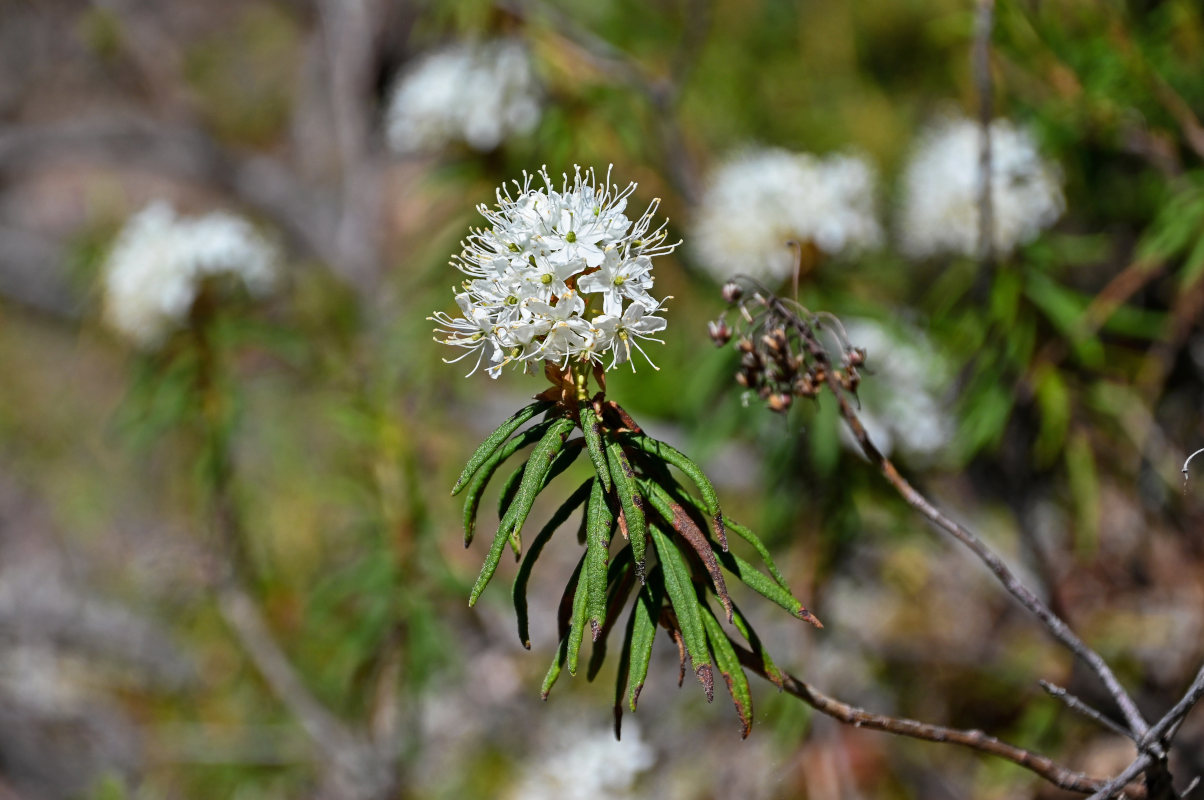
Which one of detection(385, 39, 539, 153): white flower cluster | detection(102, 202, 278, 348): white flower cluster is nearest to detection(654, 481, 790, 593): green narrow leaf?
detection(385, 39, 539, 153): white flower cluster

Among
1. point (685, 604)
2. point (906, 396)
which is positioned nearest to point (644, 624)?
point (685, 604)

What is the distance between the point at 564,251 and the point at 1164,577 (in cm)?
274

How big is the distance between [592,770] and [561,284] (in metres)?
1.86

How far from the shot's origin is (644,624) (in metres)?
1.01

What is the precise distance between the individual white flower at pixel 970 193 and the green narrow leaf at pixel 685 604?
5.14 feet

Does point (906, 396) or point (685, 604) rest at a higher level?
point (906, 396)

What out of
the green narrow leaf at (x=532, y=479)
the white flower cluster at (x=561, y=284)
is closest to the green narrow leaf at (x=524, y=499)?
the green narrow leaf at (x=532, y=479)

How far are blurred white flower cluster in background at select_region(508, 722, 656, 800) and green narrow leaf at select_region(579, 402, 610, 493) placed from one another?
1730mm

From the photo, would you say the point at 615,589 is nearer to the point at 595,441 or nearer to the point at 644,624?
the point at 644,624

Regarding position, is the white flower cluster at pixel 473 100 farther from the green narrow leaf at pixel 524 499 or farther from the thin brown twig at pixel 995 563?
the green narrow leaf at pixel 524 499

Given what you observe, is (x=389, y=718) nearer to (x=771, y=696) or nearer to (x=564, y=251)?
(x=771, y=696)

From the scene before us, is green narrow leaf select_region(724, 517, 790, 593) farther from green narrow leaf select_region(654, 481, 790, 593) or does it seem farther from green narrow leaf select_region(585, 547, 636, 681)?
green narrow leaf select_region(585, 547, 636, 681)

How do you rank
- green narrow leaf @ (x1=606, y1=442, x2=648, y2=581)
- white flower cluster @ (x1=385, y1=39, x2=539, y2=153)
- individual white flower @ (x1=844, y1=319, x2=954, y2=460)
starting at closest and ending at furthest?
green narrow leaf @ (x1=606, y1=442, x2=648, y2=581), individual white flower @ (x1=844, y1=319, x2=954, y2=460), white flower cluster @ (x1=385, y1=39, x2=539, y2=153)

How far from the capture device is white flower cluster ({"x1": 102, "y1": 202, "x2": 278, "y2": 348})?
2605 mm
